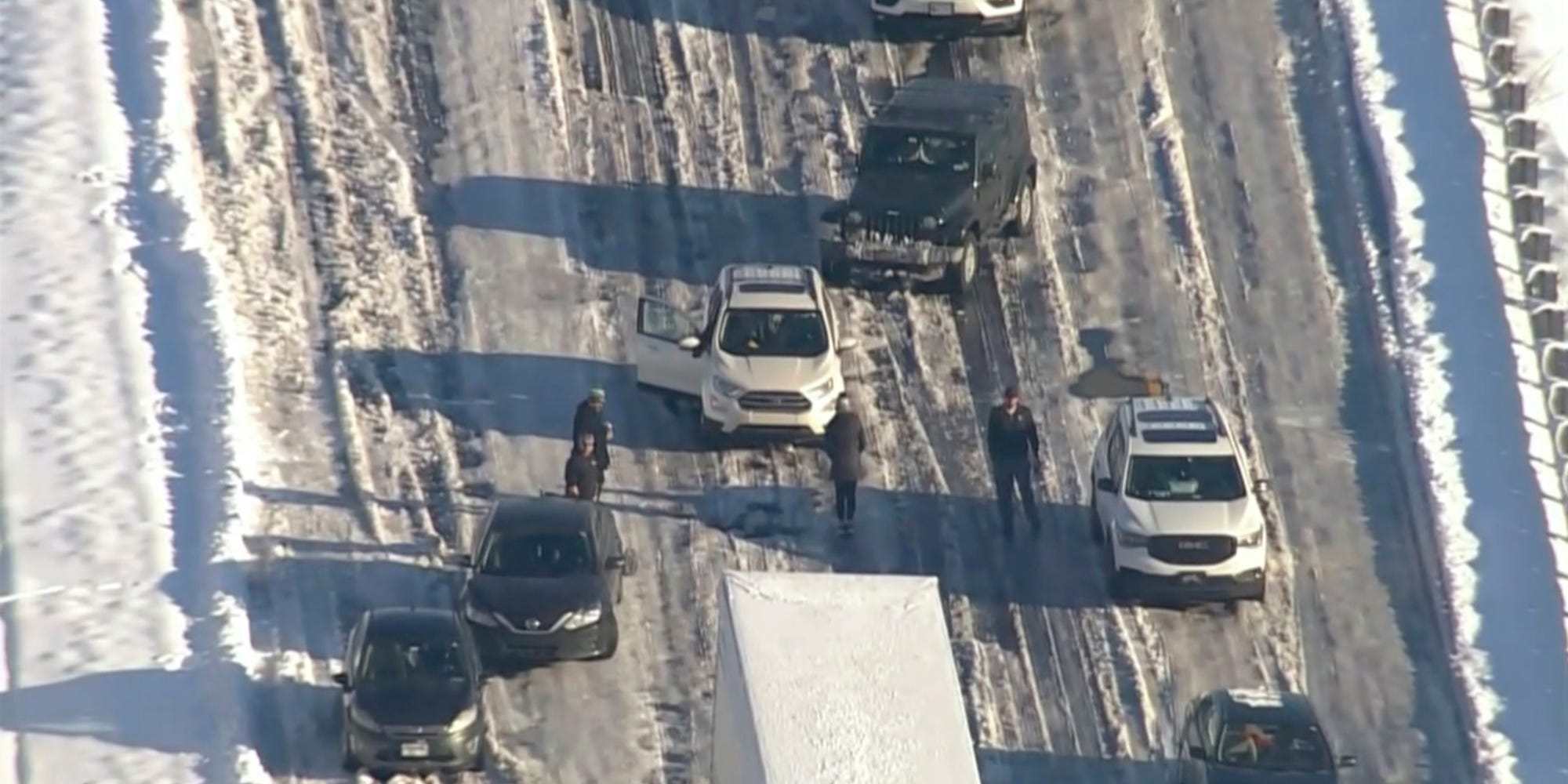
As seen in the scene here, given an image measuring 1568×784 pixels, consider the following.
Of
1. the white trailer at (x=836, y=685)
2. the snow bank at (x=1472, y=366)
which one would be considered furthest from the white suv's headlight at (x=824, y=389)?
the white trailer at (x=836, y=685)

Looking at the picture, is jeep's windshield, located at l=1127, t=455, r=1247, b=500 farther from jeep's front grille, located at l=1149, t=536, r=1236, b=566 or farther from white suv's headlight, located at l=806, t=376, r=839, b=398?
white suv's headlight, located at l=806, t=376, r=839, b=398

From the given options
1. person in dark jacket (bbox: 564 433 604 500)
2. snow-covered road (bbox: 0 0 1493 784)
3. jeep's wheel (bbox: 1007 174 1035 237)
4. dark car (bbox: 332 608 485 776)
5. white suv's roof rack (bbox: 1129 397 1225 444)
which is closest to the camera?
dark car (bbox: 332 608 485 776)

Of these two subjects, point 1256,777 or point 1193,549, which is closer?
point 1256,777

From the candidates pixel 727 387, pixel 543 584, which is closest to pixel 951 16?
pixel 727 387

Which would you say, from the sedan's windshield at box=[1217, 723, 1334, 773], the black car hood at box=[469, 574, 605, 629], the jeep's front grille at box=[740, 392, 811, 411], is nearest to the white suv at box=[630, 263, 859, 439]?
the jeep's front grille at box=[740, 392, 811, 411]

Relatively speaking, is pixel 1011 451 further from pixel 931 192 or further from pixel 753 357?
pixel 931 192

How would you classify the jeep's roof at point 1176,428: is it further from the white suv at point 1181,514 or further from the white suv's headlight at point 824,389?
the white suv's headlight at point 824,389
